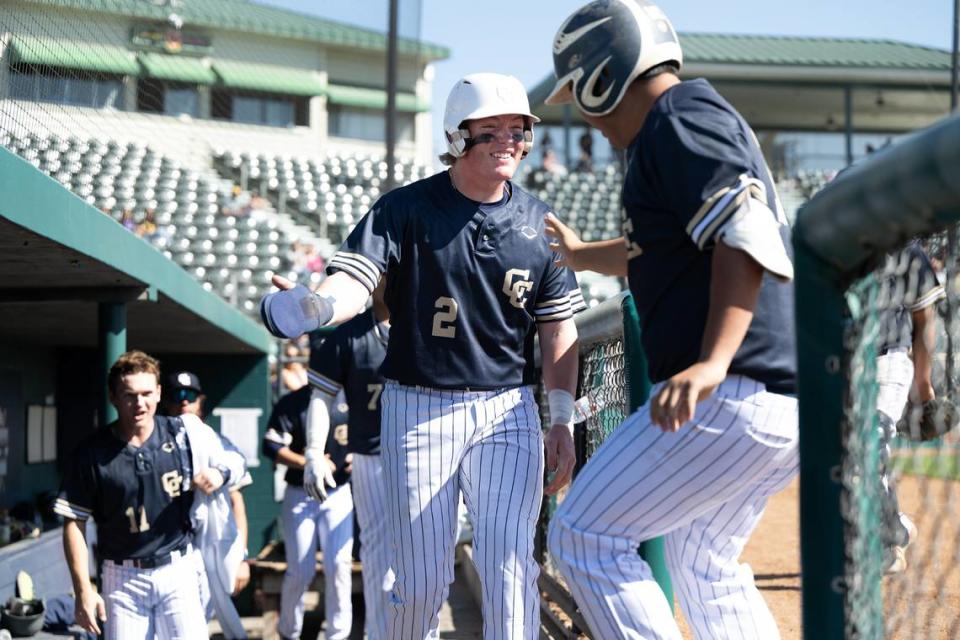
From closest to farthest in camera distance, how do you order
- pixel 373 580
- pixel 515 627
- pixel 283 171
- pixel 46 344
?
pixel 515 627, pixel 373 580, pixel 46 344, pixel 283 171

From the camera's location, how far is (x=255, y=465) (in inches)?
491

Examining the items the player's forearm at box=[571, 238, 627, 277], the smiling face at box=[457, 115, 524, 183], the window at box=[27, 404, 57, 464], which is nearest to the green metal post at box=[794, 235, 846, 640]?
the player's forearm at box=[571, 238, 627, 277]

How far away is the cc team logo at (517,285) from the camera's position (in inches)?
159

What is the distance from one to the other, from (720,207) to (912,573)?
818 mm

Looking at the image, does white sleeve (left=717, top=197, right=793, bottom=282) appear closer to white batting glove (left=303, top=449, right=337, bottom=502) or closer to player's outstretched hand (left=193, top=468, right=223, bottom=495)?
player's outstretched hand (left=193, top=468, right=223, bottom=495)

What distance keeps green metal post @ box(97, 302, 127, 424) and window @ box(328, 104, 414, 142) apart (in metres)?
31.6

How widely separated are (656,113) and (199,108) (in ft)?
68.1

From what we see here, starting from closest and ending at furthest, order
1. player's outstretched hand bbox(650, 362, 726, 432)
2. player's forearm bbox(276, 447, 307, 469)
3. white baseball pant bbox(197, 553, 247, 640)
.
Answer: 1. player's outstretched hand bbox(650, 362, 726, 432)
2. white baseball pant bbox(197, 553, 247, 640)
3. player's forearm bbox(276, 447, 307, 469)

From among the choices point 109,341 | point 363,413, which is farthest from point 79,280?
point 363,413

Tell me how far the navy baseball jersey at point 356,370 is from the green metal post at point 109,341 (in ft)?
3.38

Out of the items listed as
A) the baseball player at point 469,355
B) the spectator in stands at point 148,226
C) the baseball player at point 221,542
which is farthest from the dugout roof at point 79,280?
the spectator in stands at point 148,226

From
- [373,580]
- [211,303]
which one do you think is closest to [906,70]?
[211,303]

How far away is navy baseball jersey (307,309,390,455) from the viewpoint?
6.70 metres

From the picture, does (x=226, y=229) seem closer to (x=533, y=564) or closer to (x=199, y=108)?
(x=199, y=108)
